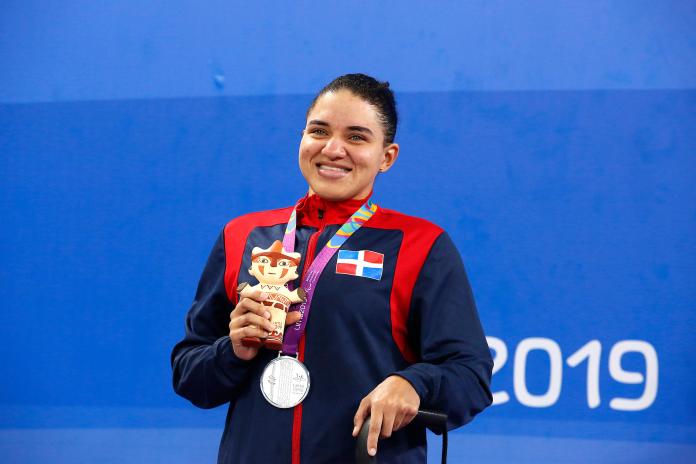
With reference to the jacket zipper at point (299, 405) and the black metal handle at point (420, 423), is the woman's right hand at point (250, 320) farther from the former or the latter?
the black metal handle at point (420, 423)

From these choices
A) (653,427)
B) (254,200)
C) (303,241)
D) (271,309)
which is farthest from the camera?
(254,200)

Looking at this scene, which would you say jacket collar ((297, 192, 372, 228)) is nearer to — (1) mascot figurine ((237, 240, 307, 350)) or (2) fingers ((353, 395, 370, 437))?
(1) mascot figurine ((237, 240, 307, 350))

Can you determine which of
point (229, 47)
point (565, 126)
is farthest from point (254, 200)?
point (565, 126)

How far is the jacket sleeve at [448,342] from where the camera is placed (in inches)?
51.3

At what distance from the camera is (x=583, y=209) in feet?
9.19

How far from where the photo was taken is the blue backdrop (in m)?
2.74

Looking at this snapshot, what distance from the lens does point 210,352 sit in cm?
139

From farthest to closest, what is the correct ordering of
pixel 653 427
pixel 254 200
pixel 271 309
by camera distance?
pixel 254 200, pixel 653 427, pixel 271 309

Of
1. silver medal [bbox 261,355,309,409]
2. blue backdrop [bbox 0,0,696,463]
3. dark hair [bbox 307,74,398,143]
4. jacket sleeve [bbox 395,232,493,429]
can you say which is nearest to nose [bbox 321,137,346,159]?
dark hair [bbox 307,74,398,143]

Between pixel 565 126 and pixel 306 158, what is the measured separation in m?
1.56

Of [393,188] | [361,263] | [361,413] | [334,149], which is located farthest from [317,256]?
[393,188]

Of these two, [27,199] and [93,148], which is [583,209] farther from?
[27,199]

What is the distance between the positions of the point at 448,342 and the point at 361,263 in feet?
0.68

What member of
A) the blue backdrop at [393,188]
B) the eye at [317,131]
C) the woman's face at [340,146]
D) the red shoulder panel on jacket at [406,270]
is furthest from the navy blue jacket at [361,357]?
the blue backdrop at [393,188]
